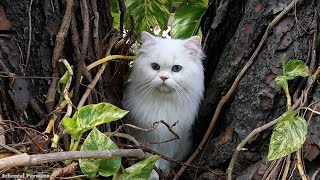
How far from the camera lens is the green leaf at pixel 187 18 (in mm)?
2113

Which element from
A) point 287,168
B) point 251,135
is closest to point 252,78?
point 251,135

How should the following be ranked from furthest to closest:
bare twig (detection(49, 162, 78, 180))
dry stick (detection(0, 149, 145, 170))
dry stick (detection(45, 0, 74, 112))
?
dry stick (detection(45, 0, 74, 112)), bare twig (detection(49, 162, 78, 180)), dry stick (detection(0, 149, 145, 170))

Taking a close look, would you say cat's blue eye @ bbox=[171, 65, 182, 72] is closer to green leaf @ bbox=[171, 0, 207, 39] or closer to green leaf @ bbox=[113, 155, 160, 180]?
green leaf @ bbox=[171, 0, 207, 39]

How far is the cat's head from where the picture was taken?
1.79m

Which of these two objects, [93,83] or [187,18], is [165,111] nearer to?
[93,83]

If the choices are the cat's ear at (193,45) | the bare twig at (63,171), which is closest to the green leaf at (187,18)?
the cat's ear at (193,45)

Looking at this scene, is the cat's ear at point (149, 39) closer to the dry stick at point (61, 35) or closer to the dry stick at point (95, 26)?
the dry stick at point (95, 26)

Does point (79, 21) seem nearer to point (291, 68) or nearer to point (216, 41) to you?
point (216, 41)

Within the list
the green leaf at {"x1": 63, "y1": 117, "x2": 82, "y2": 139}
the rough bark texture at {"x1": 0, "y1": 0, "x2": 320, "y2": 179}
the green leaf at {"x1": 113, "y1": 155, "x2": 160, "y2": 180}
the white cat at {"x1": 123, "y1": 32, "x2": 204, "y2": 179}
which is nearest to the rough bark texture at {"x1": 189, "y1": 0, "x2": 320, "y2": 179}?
the rough bark texture at {"x1": 0, "y1": 0, "x2": 320, "y2": 179}

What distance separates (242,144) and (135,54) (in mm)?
639

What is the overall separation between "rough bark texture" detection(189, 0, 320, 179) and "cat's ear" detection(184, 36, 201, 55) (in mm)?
144

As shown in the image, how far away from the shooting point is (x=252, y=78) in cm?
155

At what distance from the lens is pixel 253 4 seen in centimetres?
159

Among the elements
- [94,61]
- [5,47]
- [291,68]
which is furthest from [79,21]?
[291,68]
